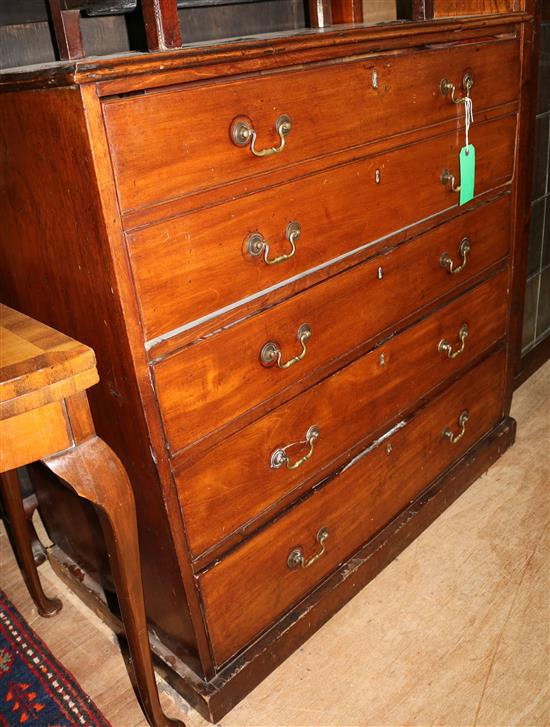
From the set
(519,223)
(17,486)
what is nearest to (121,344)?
(17,486)

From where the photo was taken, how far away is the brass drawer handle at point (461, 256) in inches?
63.2

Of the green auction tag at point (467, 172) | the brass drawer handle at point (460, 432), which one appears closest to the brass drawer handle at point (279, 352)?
the green auction tag at point (467, 172)

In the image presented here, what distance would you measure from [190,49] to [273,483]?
81cm

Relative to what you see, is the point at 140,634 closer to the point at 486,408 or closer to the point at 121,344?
the point at 121,344

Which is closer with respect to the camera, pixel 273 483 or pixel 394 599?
pixel 273 483

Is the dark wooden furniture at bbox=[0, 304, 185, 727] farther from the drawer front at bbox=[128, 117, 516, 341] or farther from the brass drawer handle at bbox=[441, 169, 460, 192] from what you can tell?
the brass drawer handle at bbox=[441, 169, 460, 192]

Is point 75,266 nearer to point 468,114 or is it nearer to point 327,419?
point 327,419

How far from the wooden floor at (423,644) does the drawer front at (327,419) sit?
1.42 feet

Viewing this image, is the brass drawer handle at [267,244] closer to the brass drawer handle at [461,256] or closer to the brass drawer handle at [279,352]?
the brass drawer handle at [279,352]

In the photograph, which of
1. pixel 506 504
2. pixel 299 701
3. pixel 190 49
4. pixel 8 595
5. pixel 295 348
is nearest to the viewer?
pixel 190 49

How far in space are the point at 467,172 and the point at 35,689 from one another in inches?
61.4

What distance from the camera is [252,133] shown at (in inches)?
42.0

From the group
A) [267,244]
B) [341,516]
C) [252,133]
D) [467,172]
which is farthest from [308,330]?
[467,172]

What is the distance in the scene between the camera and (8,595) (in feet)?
5.76
